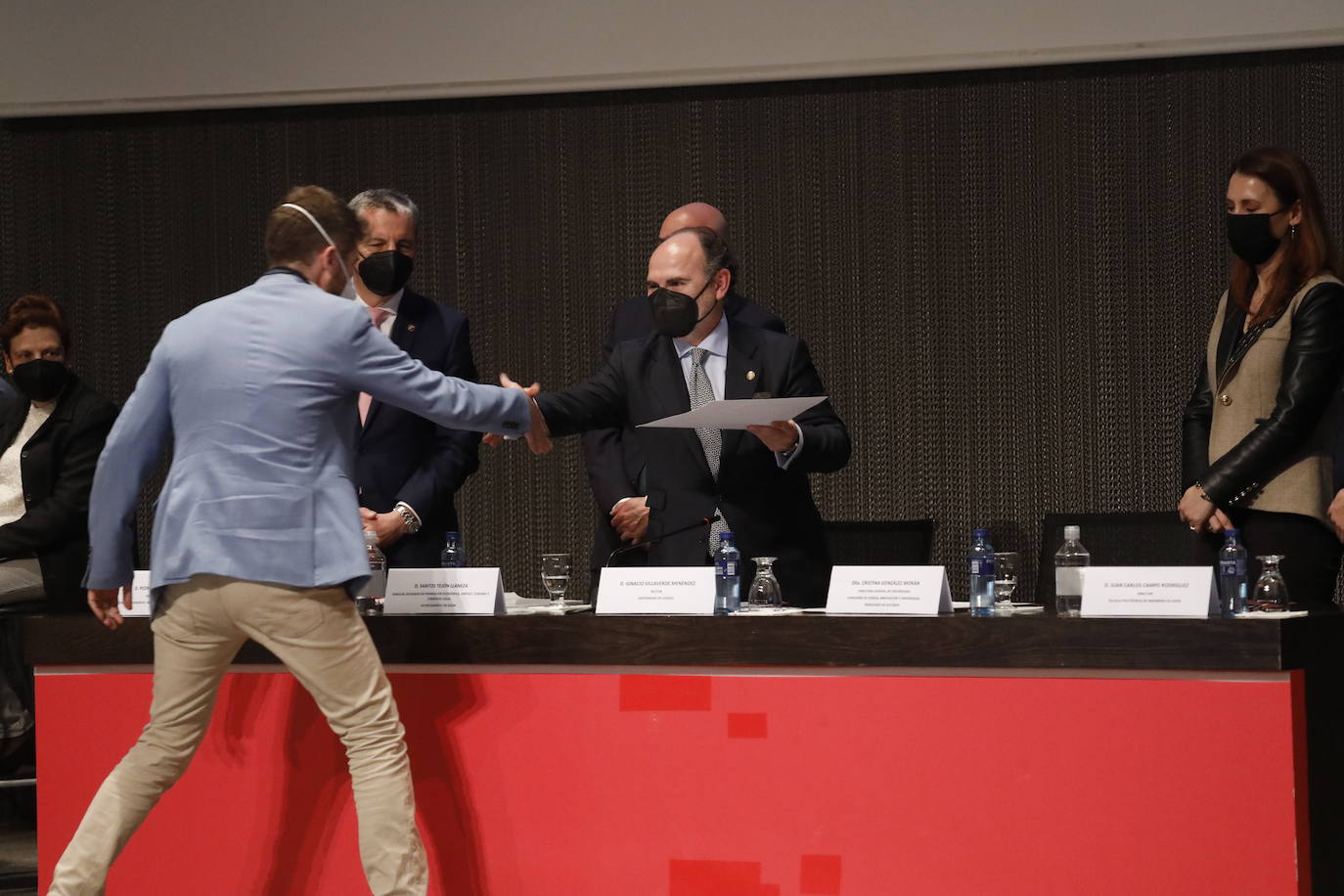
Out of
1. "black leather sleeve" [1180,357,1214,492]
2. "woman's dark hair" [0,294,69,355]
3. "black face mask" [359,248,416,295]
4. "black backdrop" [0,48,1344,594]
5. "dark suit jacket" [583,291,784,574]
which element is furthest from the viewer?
"black backdrop" [0,48,1344,594]

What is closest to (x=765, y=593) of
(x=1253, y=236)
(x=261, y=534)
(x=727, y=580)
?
(x=727, y=580)

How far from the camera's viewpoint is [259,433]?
2.44 meters

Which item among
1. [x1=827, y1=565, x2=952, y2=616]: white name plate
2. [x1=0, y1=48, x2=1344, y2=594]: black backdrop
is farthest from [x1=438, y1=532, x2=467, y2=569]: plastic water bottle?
[x1=0, y1=48, x2=1344, y2=594]: black backdrop

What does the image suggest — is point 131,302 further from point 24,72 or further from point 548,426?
point 548,426

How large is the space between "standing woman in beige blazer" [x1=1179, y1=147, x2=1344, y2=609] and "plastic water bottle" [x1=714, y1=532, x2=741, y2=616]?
3.16 feet

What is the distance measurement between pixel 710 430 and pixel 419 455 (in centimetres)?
71

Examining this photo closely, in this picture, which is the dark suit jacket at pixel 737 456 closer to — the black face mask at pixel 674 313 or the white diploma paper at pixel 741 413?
the black face mask at pixel 674 313

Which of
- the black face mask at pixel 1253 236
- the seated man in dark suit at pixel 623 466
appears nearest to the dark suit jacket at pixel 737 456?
the seated man in dark suit at pixel 623 466

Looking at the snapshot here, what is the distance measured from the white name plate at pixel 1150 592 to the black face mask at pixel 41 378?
305 centimetres

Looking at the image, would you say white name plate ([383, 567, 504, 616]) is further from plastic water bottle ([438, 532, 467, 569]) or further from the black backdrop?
the black backdrop

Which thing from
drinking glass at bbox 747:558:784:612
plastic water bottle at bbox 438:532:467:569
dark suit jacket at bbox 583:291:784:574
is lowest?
drinking glass at bbox 747:558:784:612

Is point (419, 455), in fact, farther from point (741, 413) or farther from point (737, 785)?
point (737, 785)

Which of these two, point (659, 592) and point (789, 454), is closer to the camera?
point (659, 592)

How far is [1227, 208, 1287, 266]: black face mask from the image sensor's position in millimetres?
3133
